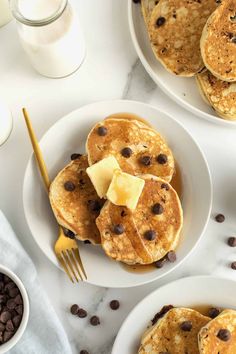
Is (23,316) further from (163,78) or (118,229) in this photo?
(163,78)

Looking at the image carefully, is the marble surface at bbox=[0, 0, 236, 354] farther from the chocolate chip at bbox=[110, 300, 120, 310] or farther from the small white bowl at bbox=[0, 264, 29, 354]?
the small white bowl at bbox=[0, 264, 29, 354]

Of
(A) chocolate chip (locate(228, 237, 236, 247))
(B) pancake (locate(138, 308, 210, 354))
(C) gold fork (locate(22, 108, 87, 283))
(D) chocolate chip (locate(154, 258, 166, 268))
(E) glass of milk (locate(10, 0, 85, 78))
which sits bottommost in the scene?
(B) pancake (locate(138, 308, 210, 354))

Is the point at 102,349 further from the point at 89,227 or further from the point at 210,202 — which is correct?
the point at 210,202

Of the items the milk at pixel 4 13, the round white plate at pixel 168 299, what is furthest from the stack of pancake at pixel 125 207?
the milk at pixel 4 13

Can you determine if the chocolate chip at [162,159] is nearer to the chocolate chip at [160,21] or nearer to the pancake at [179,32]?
the pancake at [179,32]

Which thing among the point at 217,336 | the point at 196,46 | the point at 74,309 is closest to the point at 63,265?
the point at 74,309

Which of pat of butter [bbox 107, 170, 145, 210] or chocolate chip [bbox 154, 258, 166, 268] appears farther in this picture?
chocolate chip [bbox 154, 258, 166, 268]

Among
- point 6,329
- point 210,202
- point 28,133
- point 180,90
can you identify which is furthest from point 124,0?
point 6,329

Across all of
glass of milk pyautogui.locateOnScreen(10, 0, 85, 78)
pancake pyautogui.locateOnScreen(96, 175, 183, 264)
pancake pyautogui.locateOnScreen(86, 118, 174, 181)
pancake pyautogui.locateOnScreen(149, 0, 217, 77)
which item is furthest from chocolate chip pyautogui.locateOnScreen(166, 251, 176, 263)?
glass of milk pyautogui.locateOnScreen(10, 0, 85, 78)
